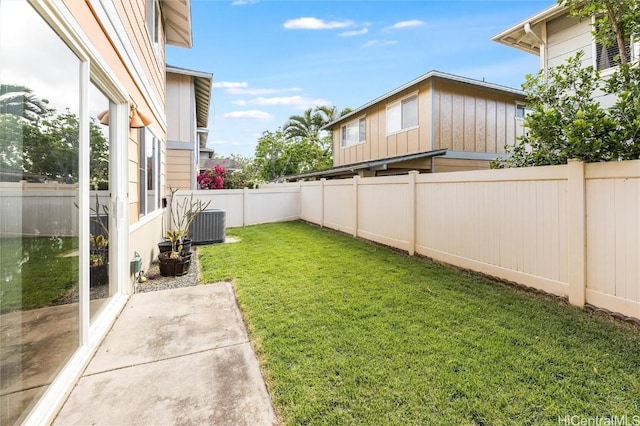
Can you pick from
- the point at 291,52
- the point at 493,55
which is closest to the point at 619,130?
the point at 493,55

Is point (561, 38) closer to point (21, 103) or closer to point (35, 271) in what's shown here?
point (21, 103)

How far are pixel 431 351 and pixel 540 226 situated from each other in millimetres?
2387

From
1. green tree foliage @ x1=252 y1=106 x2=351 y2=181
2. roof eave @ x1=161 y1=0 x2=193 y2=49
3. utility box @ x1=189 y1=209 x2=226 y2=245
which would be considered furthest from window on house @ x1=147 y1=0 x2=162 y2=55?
green tree foliage @ x1=252 y1=106 x2=351 y2=181

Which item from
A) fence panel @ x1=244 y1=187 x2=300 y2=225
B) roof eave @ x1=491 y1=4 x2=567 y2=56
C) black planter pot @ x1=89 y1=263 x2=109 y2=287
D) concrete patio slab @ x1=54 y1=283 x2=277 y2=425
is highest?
roof eave @ x1=491 y1=4 x2=567 y2=56

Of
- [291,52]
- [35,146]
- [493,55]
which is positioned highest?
[291,52]

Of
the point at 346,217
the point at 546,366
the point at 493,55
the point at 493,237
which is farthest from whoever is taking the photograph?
the point at 493,55

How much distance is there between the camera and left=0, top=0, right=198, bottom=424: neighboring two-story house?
5.23 ft

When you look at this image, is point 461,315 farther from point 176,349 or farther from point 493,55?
point 493,55

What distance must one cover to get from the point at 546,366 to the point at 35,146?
147 inches

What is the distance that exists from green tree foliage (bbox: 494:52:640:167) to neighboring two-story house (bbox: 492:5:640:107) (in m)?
2.77

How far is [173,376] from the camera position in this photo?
2.37 metres

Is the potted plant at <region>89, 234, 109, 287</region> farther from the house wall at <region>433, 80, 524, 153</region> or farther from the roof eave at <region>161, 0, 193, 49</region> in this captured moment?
the house wall at <region>433, 80, 524, 153</region>

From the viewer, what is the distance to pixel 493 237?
4.50 meters

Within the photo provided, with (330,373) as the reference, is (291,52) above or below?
above
